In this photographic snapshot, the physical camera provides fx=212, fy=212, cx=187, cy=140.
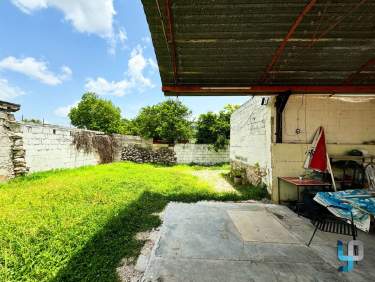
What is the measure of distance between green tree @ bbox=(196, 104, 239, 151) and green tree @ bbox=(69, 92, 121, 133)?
19417mm

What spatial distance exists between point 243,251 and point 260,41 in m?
2.85

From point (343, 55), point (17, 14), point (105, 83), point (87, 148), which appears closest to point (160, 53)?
point (343, 55)

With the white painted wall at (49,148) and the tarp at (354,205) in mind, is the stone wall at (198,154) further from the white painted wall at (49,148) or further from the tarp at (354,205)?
the tarp at (354,205)

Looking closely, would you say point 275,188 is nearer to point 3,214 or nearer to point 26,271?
point 26,271

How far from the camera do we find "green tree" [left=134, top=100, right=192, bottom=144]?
14164 millimetres

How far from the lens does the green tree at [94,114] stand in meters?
31.3

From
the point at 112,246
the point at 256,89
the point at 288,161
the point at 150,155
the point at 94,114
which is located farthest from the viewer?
Result: the point at 94,114

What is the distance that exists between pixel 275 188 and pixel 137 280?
4.15 m

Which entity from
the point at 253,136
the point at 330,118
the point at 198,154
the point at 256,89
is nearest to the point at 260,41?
the point at 256,89

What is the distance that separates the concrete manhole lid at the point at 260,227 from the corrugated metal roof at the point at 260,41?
2.68 meters

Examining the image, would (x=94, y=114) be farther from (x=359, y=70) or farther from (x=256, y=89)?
(x=359, y=70)

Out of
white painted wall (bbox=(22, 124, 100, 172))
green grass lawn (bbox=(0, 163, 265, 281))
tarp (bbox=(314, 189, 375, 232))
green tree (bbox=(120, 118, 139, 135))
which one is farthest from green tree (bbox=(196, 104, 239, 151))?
tarp (bbox=(314, 189, 375, 232))

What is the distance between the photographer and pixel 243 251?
9.08 feet

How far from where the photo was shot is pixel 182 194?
5758 mm
